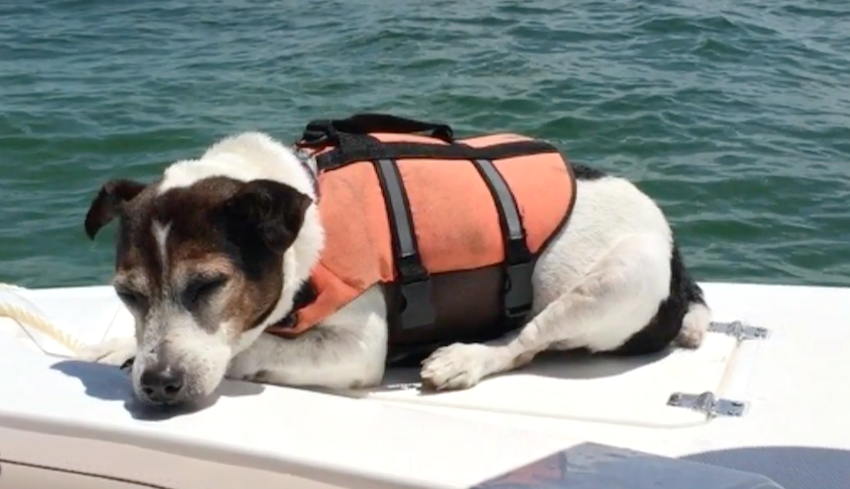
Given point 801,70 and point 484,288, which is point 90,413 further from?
point 801,70

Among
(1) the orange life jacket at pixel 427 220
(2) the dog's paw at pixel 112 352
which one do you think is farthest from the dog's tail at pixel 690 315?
(2) the dog's paw at pixel 112 352

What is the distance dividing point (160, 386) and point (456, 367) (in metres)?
0.92

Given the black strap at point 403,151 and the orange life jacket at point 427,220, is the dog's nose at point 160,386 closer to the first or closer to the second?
the orange life jacket at point 427,220

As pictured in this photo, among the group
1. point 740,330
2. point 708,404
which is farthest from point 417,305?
point 740,330

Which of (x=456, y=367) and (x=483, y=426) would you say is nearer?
(x=483, y=426)

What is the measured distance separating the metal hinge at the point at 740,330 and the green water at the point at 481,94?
2682 mm

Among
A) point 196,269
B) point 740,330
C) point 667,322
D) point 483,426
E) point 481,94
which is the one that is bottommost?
point 481,94

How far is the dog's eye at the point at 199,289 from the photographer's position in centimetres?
311

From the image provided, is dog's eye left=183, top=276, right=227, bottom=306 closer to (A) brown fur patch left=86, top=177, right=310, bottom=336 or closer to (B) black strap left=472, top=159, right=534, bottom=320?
(A) brown fur patch left=86, top=177, right=310, bottom=336

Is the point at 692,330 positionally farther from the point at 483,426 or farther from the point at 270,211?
the point at 270,211

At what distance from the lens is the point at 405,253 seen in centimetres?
355

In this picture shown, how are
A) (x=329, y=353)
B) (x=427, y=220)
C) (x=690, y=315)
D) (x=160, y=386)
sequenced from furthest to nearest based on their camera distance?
(x=690, y=315), (x=427, y=220), (x=329, y=353), (x=160, y=386)

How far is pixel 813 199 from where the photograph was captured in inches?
303

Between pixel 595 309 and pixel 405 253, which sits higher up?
pixel 405 253
